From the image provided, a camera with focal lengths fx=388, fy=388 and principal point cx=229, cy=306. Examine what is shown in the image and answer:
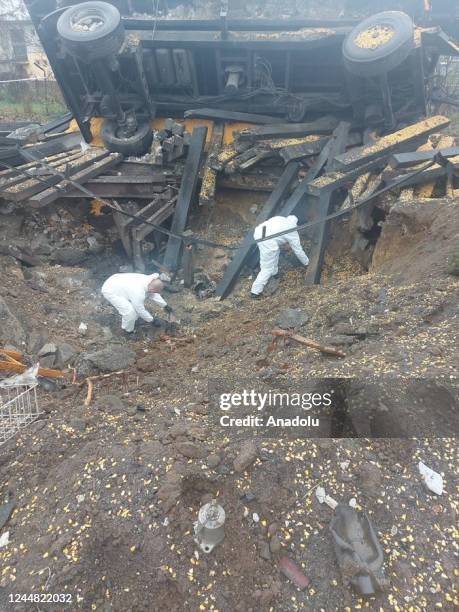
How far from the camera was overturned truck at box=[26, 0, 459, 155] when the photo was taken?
20.7ft

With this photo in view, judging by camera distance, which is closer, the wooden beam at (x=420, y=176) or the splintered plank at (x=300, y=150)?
the wooden beam at (x=420, y=176)

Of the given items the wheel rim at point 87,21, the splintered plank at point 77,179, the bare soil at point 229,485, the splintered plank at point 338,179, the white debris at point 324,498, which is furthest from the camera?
the wheel rim at point 87,21

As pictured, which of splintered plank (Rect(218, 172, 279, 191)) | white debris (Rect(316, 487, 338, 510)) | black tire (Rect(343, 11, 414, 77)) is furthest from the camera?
splintered plank (Rect(218, 172, 279, 191))

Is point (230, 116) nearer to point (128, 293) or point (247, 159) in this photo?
point (247, 159)

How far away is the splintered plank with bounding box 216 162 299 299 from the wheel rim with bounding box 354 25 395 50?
1979 millimetres

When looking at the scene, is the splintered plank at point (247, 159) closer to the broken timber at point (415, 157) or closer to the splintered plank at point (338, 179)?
the splintered plank at point (338, 179)

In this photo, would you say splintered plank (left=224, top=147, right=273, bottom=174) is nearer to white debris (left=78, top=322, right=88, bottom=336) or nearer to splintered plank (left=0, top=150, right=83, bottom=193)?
splintered plank (left=0, top=150, right=83, bottom=193)

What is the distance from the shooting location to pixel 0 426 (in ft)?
10.3

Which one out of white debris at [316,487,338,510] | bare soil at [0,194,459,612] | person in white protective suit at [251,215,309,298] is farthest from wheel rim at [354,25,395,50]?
white debris at [316,487,338,510]

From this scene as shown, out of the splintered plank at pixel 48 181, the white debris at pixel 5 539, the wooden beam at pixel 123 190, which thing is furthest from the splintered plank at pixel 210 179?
the white debris at pixel 5 539

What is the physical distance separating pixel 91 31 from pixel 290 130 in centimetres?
371

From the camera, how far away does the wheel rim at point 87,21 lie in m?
6.43

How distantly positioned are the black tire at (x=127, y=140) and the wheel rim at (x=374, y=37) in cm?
412

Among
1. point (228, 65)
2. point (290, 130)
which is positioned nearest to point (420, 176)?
point (290, 130)
